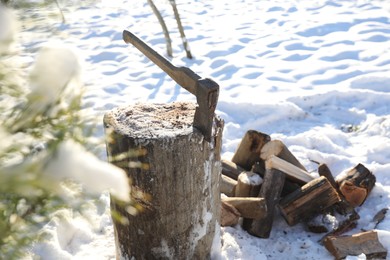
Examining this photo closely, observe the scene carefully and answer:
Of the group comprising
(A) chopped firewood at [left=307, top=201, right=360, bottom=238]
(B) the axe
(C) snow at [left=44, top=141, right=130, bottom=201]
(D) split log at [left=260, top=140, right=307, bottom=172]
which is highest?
(C) snow at [left=44, top=141, right=130, bottom=201]

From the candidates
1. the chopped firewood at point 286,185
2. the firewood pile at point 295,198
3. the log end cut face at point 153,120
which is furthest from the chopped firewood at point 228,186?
the log end cut face at point 153,120

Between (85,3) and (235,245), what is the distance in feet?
6.24

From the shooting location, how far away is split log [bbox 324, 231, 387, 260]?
2475 millimetres

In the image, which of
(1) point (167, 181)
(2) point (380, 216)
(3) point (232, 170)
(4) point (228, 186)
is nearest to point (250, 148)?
(3) point (232, 170)

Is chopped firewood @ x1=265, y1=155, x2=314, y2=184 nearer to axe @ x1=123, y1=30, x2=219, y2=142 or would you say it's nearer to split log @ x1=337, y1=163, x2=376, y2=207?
split log @ x1=337, y1=163, x2=376, y2=207

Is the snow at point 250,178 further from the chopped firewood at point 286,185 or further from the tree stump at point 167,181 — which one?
the tree stump at point 167,181

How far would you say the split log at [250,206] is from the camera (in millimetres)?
2664

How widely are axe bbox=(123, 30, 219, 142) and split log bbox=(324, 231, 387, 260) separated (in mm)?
1169

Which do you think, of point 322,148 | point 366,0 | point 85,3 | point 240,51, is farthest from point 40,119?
point 366,0

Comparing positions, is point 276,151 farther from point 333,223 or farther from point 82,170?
point 82,170

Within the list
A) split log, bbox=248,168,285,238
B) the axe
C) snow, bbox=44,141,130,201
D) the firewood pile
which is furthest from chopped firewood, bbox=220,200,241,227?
snow, bbox=44,141,130,201

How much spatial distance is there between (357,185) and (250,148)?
2.60 feet

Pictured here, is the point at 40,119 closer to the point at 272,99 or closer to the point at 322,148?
the point at 322,148

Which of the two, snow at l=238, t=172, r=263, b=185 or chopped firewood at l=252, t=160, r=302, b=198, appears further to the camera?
chopped firewood at l=252, t=160, r=302, b=198
